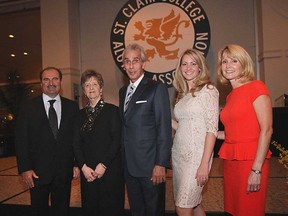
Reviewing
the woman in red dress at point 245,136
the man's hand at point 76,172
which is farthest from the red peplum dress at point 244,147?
the man's hand at point 76,172

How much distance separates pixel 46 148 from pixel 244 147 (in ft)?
4.78

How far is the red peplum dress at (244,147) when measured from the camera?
165 cm

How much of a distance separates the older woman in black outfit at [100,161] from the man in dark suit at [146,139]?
0.11m

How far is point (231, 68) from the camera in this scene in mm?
1747

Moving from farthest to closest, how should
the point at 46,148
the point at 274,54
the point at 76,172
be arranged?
the point at 274,54, the point at 76,172, the point at 46,148

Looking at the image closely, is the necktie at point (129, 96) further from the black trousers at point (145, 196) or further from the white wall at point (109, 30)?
the white wall at point (109, 30)

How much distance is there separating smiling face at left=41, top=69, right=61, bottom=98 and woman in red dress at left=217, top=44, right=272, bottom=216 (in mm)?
1308

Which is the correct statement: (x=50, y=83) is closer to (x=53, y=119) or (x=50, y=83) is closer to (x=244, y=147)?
(x=53, y=119)

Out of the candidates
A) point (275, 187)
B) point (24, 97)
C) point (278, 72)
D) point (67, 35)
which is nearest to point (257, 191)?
point (275, 187)

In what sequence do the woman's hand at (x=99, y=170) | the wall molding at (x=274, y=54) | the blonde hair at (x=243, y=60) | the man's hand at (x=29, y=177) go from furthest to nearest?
1. the wall molding at (x=274, y=54)
2. the man's hand at (x=29, y=177)
3. the woman's hand at (x=99, y=170)
4. the blonde hair at (x=243, y=60)

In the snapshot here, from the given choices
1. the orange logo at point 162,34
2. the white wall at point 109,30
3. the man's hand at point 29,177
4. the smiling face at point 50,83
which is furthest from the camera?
the orange logo at point 162,34

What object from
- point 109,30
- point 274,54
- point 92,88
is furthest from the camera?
point 109,30

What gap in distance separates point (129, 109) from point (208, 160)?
2.05ft

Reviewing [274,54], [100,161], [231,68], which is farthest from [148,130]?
[274,54]
